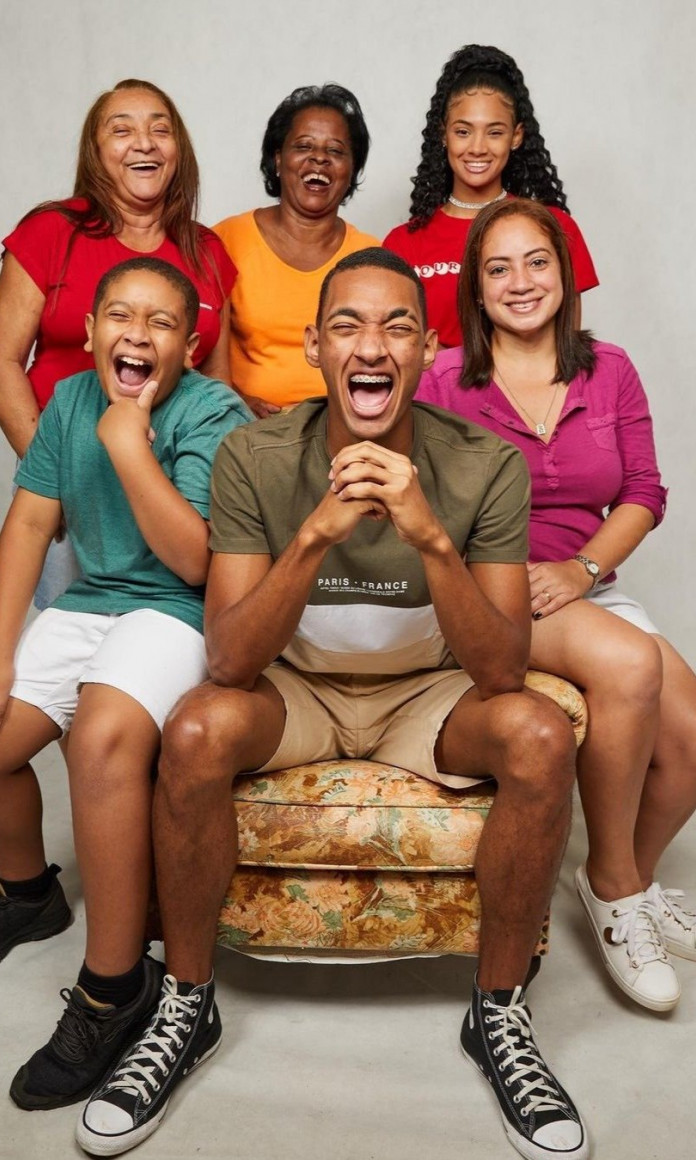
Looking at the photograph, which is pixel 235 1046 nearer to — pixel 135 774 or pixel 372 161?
pixel 135 774

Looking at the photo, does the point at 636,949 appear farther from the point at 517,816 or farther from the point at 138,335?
the point at 138,335

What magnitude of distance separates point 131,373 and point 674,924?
4.92 ft

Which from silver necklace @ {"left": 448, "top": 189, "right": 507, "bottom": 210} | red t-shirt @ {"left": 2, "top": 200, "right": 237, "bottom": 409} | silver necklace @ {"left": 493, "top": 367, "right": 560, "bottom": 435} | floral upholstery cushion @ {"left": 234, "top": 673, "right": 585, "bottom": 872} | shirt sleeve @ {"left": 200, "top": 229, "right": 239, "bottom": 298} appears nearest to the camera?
floral upholstery cushion @ {"left": 234, "top": 673, "right": 585, "bottom": 872}

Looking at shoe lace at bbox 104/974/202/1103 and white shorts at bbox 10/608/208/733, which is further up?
white shorts at bbox 10/608/208/733

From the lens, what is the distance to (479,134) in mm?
3182

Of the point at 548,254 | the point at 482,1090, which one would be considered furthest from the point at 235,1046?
the point at 548,254

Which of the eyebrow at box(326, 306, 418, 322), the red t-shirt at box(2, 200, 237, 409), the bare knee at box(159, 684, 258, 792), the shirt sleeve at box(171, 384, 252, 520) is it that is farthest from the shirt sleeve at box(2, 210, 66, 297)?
the bare knee at box(159, 684, 258, 792)

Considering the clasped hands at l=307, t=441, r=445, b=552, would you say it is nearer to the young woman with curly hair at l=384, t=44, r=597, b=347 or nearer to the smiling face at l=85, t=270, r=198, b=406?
the smiling face at l=85, t=270, r=198, b=406

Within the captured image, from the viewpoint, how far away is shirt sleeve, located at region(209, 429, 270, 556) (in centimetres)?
218

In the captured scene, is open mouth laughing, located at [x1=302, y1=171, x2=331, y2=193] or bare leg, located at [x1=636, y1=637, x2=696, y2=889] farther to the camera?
open mouth laughing, located at [x1=302, y1=171, x2=331, y2=193]

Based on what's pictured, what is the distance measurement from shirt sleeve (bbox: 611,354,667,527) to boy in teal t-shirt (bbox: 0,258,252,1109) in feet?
2.60

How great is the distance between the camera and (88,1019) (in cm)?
208

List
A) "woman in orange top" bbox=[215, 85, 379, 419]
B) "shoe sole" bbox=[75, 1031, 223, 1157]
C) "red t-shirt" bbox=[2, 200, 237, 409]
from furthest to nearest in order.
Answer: "woman in orange top" bbox=[215, 85, 379, 419], "red t-shirt" bbox=[2, 200, 237, 409], "shoe sole" bbox=[75, 1031, 223, 1157]

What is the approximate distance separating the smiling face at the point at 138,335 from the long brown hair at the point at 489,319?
0.63m
